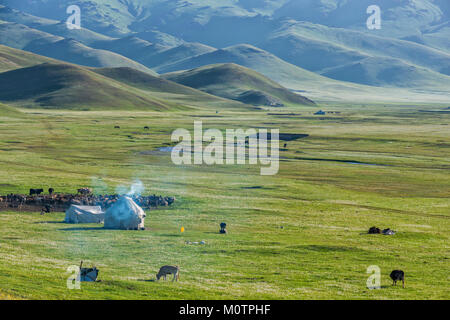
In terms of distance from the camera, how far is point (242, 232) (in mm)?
52750

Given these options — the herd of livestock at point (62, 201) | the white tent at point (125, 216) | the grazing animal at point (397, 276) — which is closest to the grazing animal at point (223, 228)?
the white tent at point (125, 216)

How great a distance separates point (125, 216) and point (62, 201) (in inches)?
516

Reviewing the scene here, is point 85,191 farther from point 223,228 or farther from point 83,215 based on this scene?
point 223,228

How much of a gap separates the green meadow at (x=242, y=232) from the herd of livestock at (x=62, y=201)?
2.45 m

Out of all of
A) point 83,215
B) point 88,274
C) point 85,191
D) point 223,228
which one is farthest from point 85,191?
point 88,274

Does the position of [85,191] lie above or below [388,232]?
above

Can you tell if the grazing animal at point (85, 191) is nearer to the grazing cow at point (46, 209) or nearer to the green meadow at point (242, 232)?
the green meadow at point (242, 232)

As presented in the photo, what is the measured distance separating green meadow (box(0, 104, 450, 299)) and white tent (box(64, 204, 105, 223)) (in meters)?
1.78

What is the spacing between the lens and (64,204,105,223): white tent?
56.0 meters

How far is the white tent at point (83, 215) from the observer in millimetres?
55969

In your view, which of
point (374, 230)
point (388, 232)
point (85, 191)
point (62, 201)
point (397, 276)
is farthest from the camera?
point (85, 191)
